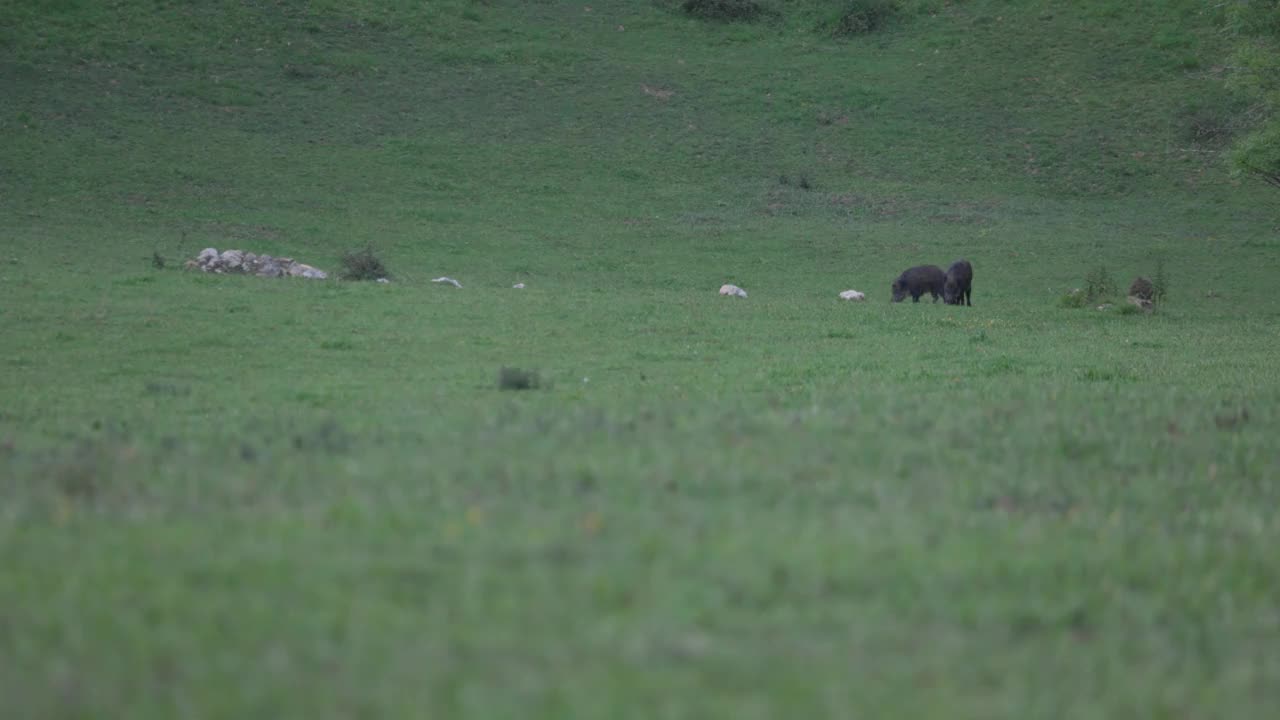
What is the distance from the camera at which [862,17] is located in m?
64.4

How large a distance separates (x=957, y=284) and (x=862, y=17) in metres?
36.6

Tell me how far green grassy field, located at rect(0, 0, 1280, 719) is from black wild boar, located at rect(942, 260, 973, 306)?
4.46ft

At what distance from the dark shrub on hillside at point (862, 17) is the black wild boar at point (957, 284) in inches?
1391

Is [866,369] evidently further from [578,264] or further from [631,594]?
[578,264]

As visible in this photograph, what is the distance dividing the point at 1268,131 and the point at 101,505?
3028cm

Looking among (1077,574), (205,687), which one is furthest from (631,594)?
(1077,574)

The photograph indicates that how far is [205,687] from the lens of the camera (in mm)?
4543

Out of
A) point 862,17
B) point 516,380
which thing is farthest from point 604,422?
point 862,17

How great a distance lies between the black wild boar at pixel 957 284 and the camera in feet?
102

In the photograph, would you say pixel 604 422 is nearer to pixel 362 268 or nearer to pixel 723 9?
pixel 362 268

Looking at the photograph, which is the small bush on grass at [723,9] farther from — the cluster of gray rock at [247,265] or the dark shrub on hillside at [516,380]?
the dark shrub on hillside at [516,380]

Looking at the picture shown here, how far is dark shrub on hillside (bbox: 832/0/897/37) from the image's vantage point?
6397 cm

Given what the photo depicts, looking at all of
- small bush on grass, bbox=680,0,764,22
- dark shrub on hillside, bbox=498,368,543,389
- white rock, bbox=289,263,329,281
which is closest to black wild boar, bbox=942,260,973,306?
white rock, bbox=289,263,329,281

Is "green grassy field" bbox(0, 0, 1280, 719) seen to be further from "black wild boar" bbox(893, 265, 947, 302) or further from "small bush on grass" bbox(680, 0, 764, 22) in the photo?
"small bush on grass" bbox(680, 0, 764, 22)
